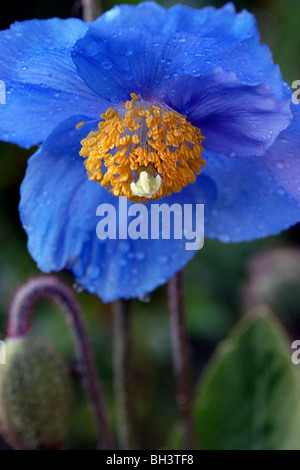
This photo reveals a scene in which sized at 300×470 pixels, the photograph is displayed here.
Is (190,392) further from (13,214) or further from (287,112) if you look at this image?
(13,214)

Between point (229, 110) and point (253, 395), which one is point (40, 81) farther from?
point (253, 395)

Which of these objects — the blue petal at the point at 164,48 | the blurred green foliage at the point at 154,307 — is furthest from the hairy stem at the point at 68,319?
the blurred green foliage at the point at 154,307

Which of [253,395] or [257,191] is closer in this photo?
[257,191]

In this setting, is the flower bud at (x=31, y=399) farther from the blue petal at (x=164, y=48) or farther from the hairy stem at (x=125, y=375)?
the blue petal at (x=164, y=48)

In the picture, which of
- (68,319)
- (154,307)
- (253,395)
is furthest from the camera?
(154,307)

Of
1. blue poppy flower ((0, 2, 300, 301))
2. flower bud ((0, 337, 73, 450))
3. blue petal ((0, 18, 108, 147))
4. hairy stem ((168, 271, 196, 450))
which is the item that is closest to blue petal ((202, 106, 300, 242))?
blue poppy flower ((0, 2, 300, 301))

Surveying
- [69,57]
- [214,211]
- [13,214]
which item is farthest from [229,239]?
[13,214]

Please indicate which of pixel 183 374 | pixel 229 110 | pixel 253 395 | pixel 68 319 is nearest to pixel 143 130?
pixel 229 110
